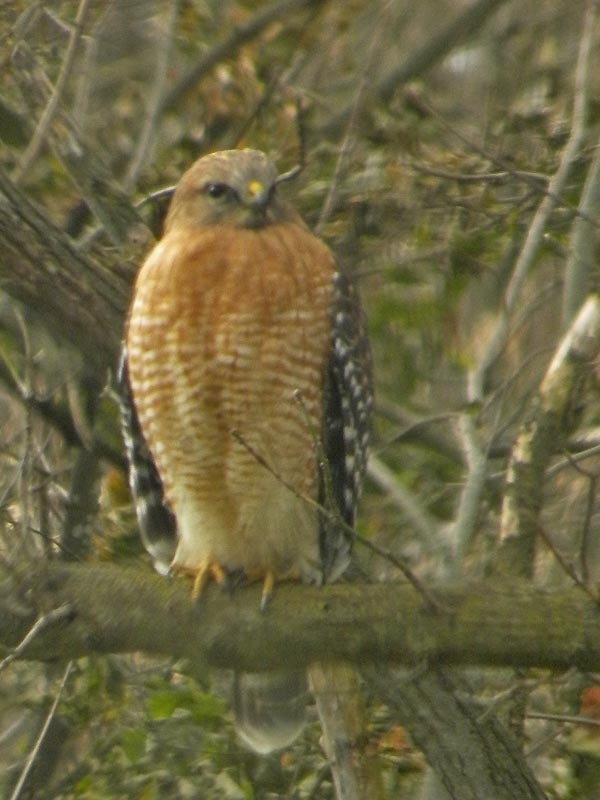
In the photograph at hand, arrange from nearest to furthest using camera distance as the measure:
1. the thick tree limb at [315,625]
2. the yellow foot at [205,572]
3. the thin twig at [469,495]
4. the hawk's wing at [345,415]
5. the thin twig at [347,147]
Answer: the thick tree limb at [315,625]
the yellow foot at [205,572]
the hawk's wing at [345,415]
the thin twig at [469,495]
the thin twig at [347,147]

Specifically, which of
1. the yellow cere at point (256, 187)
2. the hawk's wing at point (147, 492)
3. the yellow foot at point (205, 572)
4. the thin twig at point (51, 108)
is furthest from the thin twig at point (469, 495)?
the thin twig at point (51, 108)

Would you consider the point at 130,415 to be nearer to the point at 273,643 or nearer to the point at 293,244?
the point at 293,244

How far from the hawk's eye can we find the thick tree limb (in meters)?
1.63

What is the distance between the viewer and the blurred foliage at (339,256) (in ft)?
16.7

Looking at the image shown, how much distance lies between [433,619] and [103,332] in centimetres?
209

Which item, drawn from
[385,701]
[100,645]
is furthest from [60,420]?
[100,645]

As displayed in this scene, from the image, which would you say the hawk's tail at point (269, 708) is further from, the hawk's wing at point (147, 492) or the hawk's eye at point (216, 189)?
the hawk's eye at point (216, 189)

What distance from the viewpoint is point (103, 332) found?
555 centimetres

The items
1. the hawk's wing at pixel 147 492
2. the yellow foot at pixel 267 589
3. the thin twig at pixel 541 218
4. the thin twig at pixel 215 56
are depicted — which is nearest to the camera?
the yellow foot at pixel 267 589

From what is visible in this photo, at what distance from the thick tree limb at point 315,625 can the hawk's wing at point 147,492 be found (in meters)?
1.29

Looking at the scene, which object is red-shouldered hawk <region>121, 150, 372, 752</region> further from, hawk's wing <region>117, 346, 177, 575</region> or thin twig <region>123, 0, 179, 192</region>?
thin twig <region>123, 0, 179, 192</region>

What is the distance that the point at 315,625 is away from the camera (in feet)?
13.1

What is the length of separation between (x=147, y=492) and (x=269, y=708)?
2.76 feet

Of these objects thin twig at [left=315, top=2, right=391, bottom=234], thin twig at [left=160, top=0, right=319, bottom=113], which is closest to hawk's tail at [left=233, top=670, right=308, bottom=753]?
thin twig at [left=315, top=2, right=391, bottom=234]
